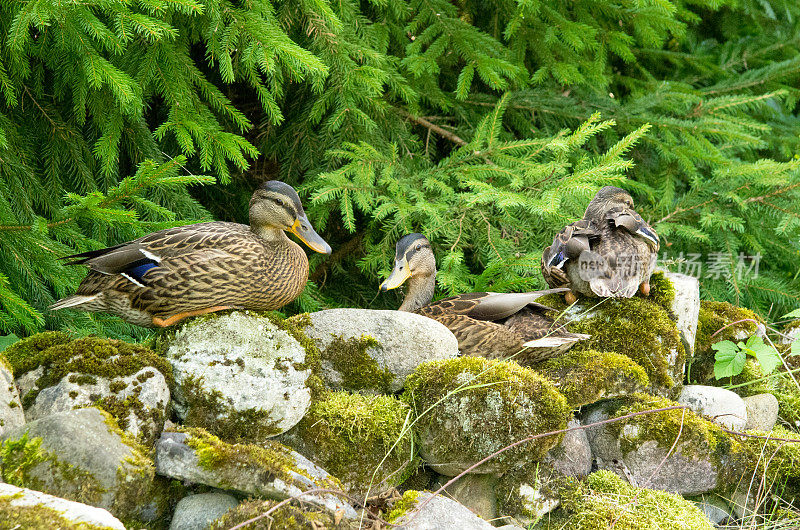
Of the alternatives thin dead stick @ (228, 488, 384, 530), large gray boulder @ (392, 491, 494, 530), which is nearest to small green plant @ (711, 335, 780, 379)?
large gray boulder @ (392, 491, 494, 530)

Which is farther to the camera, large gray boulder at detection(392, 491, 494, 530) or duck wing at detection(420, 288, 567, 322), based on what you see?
duck wing at detection(420, 288, 567, 322)

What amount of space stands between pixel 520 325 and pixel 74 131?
2.94 metres

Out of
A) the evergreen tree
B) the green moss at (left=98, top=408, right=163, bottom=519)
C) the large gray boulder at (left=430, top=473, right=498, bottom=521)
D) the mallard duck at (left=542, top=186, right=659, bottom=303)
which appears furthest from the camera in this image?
the mallard duck at (left=542, top=186, right=659, bottom=303)

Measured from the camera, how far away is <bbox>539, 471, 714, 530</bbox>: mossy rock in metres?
3.07

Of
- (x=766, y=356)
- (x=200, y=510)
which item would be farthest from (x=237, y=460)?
(x=766, y=356)

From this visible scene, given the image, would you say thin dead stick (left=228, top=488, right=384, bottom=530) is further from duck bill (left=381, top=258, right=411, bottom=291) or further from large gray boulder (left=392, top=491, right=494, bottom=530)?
duck bill (left=381, top=258, right=411, bottom=291)

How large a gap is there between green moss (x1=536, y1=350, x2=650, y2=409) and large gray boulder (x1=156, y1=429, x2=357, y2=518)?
129 centimetres

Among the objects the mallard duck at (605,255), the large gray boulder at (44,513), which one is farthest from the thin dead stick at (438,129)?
the large gray boulder at (44,513)

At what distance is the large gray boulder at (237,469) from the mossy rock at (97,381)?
0.50 ft

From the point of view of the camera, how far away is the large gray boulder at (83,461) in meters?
2.46

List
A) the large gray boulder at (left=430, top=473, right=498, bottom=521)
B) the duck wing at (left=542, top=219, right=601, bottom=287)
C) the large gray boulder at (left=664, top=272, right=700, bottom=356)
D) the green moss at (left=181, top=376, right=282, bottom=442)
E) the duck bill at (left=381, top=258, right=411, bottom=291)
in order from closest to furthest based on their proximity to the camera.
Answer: the green moss at (left=181, top=376, right=282, bottom=442) < the large gray boulder at (left=430, top=473, right=498, bottom=521) < the duck wing at (left=542, top=219, right=601, bottom=287) < the large gray boulder at (left=664, top=272, right=700, bottom=356) < the duck bill at (left=381, top=258, right=411, bottom=291)

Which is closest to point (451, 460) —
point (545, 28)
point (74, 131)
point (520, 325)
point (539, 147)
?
point (520, 325)

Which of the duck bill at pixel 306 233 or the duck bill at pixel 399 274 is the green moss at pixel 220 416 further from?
the duck bill at pixel 399 274

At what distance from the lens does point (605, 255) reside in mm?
3932
